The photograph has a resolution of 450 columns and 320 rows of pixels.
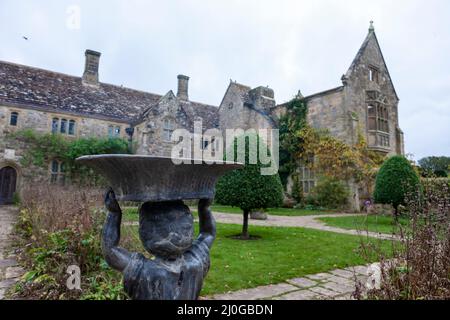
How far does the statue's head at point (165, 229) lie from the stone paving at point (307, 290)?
171 cm

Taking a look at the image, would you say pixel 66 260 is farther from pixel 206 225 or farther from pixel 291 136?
pixel 291 136

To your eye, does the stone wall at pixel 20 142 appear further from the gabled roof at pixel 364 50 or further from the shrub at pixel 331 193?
the gabled roof at pixel 364 50

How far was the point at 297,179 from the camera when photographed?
17.8 metres

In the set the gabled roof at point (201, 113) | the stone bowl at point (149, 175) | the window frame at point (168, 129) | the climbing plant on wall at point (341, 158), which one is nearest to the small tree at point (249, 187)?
the stone bowl at point (149, 175)

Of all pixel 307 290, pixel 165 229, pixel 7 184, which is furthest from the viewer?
pixel 7 184

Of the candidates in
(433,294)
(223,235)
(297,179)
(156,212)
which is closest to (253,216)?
(223,235)

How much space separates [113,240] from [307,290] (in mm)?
2808

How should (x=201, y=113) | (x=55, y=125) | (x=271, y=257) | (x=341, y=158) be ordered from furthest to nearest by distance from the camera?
(x=201, y=113) → (x=55, y=125) → (x=341, y=158) → (x=271, y=257)

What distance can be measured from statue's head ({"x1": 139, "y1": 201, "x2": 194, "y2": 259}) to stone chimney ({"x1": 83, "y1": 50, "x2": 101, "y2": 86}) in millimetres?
19692

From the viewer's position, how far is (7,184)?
14.7 meters

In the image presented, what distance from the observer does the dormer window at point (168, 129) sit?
17.2m

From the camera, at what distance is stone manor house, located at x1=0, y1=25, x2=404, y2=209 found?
1499 centimetres

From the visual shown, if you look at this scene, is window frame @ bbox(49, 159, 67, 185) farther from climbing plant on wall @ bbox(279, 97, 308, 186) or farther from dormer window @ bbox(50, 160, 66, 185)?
climbing plant on wall @ bbox(279, 97, 308, 186)

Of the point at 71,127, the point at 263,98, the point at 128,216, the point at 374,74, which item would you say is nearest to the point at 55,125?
the point at 71,127
